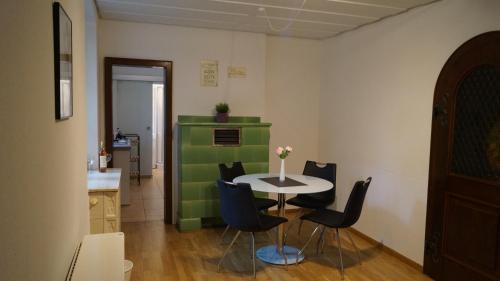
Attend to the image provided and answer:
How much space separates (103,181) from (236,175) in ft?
4.72

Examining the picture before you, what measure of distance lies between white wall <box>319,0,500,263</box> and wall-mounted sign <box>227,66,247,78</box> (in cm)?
120

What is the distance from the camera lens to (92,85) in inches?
152

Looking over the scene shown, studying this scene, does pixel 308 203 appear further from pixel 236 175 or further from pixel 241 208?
pixel 241 208

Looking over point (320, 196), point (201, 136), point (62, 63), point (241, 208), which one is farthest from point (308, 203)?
point (62, 63)

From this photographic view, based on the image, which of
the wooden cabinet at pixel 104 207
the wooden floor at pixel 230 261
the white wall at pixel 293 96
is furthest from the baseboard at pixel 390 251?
the wooden cabinet at pixel 104 207

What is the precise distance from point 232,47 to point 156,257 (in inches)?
105

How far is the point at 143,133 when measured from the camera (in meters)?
7.89

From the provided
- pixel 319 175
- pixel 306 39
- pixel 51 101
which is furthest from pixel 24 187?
pixel 306 39

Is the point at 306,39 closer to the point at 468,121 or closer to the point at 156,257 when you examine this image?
the point at 468,121

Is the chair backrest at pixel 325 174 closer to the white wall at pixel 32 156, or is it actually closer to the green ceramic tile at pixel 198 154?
the green ceramic tile at pixel 198 154

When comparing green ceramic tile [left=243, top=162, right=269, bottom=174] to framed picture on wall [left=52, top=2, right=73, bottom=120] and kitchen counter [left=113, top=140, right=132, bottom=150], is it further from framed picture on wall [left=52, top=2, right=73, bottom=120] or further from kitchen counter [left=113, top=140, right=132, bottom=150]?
framed picture on wall [left=52, top=2, right=73, bottom=120]

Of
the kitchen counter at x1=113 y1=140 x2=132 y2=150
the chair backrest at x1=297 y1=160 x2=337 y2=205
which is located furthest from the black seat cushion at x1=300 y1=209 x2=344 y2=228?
the kitchen counter at x1=113 y1=140 x2=132 y2=150

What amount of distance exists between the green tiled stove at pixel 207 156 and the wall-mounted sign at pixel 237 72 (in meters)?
0.65

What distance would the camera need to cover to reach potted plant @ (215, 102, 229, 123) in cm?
453
